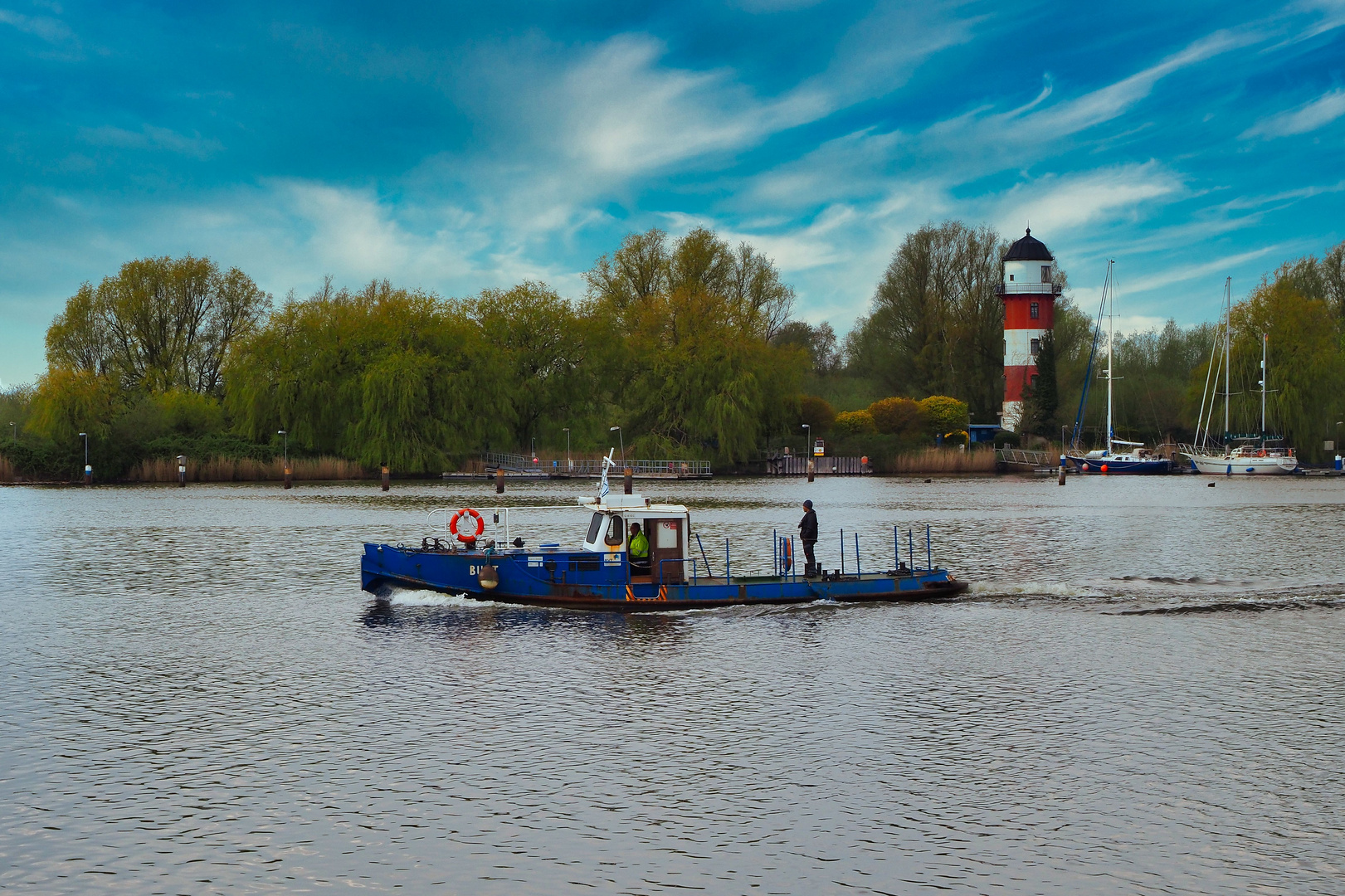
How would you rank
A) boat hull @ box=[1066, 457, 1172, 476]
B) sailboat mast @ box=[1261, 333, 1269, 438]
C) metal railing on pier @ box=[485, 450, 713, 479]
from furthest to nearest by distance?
boat hull @ box=[1066, 457, 1172, 476] < sailboat mast @ box=[1261, 333, 1269, 438] < metal railing on pier @ box=[485, 450, 713, 479]

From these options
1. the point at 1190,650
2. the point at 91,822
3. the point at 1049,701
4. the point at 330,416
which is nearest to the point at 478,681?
the point at 91,822

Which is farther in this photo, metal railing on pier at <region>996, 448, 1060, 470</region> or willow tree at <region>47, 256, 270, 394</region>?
metal railing on pier at <region>996, 448, 1060, 470</region>

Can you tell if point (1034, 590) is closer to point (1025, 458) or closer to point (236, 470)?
point (236, 470)

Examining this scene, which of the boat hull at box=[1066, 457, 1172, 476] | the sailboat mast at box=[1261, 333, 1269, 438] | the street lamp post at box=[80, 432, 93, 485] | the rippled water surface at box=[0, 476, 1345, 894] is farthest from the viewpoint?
the boat hull at box=[1066, 457, 1172, 476]

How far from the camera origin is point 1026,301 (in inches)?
4678

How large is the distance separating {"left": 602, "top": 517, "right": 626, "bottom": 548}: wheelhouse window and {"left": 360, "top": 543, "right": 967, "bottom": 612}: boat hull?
392mm

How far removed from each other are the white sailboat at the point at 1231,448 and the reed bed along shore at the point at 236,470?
81.7 m

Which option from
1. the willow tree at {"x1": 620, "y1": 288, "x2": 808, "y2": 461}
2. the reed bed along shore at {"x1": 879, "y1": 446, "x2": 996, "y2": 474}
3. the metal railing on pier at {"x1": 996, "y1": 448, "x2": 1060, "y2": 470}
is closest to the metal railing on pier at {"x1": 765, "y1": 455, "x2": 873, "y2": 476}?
the reed bed along shore at {"x1": 879, "y1": 446, "x2": 996, "y2": 474}

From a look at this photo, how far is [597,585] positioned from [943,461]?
94.2 metres

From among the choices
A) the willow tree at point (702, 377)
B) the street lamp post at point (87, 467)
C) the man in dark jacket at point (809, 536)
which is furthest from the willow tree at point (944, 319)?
the man in dark jacket at point (809, 536)

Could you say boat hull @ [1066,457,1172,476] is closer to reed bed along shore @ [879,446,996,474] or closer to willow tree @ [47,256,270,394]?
reed bed along shore @ [879,446,996,474]

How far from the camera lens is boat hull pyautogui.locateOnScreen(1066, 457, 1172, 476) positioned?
115500 mm

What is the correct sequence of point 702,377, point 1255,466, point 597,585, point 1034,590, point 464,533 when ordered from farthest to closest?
point 1255,466
point 702,377
point 1034,590
point 464,533
point 597,585

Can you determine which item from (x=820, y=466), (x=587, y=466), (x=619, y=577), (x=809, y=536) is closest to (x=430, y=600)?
(x=619, y=577)
